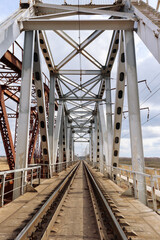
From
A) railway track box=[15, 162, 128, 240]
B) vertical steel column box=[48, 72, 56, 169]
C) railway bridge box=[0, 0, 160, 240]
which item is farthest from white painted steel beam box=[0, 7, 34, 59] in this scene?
vertical steel column box=[48, 72, 56, 169]

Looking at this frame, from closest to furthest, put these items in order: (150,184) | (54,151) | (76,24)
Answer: (76,24), (150,184), (54,151)

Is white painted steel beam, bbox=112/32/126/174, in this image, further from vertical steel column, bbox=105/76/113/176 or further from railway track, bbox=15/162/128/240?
railway track, bbox=15/162/128/240

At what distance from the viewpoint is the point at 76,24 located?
7.54 m

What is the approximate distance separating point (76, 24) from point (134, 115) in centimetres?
472

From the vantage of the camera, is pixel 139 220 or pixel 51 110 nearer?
pixel 139 220

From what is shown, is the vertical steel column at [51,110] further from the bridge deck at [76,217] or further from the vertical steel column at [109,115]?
the bridge deck at [76,217]

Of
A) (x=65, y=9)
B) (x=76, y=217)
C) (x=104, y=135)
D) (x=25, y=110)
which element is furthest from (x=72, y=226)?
(x=104, y=135)

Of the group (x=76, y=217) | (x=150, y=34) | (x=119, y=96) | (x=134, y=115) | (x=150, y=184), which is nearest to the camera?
(x=76, y=217)

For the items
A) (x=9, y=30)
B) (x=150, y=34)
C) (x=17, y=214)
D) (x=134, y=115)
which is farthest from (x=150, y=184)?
(x=9, y=30)

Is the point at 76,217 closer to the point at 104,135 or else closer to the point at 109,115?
the point at 104,135

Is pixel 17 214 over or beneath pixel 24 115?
beneath

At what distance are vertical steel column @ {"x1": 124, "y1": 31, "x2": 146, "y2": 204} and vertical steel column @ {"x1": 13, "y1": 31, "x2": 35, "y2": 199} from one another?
4354 millimetres

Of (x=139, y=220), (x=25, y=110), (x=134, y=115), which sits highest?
(x=25, y=110)

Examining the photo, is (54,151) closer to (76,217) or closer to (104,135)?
(104,135)
